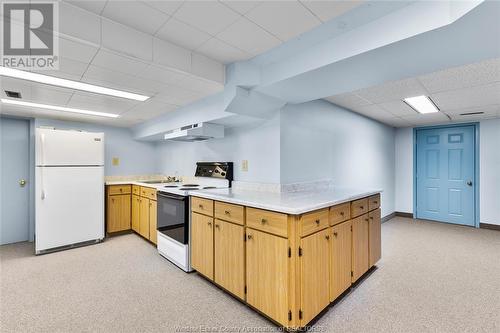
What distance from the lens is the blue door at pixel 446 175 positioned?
477 centimetres

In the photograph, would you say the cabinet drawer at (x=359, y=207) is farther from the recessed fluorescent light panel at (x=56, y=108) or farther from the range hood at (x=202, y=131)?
the recessed fluorescent light panel at (x=56, y=108)

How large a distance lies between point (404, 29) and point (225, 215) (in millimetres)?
1934

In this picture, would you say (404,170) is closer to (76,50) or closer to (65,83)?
(76,50)

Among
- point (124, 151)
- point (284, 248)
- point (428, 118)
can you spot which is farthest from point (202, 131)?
point (428, 118)

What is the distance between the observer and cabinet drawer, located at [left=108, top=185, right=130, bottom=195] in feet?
13.5

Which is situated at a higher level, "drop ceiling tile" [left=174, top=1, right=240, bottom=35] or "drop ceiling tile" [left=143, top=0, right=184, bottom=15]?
"drop ceiling tile" [left=143, top=0, right=184, bottom=15]

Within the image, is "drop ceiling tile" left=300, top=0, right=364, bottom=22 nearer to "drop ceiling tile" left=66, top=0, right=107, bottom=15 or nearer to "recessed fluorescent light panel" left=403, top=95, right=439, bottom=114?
"drop ceiling tile" left=66, top=0, right=107, bottom=15

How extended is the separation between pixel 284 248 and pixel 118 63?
199 centimetres

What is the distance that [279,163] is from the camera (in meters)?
2.74

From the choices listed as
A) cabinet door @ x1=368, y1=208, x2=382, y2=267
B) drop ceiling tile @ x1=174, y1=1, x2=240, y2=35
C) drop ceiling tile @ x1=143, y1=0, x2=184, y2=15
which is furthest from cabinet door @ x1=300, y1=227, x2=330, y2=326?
drop ceiling tile @ x1=143, y1=0, x2=184, y2=15

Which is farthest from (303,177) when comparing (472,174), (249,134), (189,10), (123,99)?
(472,174)

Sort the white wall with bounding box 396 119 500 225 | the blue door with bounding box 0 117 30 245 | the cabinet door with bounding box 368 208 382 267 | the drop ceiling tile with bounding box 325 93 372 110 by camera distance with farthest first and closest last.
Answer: the white wall with bounding box 396 119 500 225 → the blue door with bounding box 0 117 30 245 → the drop ceiling tile with bounding box 325 93 372 110 → the cabinet door with bounding box 368 208 382 267

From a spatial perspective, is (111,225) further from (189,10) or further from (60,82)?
(189,10)

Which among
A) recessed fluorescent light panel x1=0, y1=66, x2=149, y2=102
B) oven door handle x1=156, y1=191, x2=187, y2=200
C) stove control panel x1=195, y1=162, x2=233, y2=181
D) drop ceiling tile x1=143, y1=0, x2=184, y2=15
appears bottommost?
oven door handle x1=156, y1=191, x2=187, y2=200
